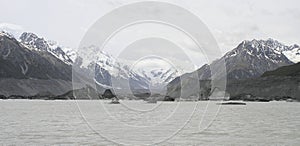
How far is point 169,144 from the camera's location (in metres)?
43.6

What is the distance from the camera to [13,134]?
51.3 m

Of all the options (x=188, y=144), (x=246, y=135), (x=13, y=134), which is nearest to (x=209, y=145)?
(x=188, y=144)

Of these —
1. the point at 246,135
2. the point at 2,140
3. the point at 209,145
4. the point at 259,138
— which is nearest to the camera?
the point at 209,145

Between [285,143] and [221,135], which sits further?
[221,135]

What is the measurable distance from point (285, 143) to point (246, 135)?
943cm

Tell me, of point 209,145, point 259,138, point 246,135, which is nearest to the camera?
point 209,145

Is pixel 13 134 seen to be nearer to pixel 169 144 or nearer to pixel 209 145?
pixel 169 144

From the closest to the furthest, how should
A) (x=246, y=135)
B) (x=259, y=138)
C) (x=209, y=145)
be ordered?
(x=209, y=145)
(x=259, y=138)
(x=246, y=135)

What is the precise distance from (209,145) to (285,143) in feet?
26.7

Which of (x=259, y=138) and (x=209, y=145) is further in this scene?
(x=259, y=138)

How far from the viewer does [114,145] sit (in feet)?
139

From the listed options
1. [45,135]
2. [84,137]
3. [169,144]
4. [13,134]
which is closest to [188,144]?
[169,144]

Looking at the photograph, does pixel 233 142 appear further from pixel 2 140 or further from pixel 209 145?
pixel 2 140

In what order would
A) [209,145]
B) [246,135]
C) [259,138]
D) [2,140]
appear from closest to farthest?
1. [209,145]
2. [2,140]
3. [259,138]
4. [246,135]
